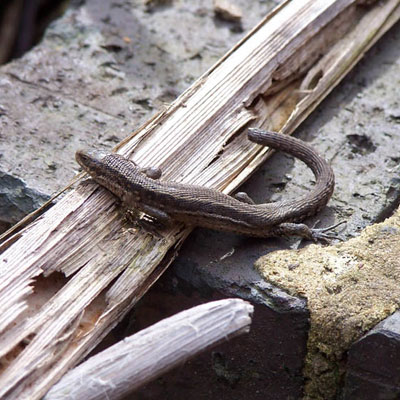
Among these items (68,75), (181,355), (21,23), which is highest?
(21,23)

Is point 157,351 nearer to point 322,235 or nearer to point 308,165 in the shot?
point 322,235

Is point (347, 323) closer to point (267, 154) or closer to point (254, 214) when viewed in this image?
point (254, 214)

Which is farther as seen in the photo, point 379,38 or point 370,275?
point 379,38

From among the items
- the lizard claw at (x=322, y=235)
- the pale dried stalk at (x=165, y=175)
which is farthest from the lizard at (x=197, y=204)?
the pale dried stalk at (x=165, y=175)

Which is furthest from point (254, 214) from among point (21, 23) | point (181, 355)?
point (21, 23)

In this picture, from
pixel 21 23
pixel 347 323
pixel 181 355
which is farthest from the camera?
pixel 21 23

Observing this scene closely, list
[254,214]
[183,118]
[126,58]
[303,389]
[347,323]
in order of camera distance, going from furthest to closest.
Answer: [126,58] → [183,118] → [254,214] → [303,389] → [347,323]

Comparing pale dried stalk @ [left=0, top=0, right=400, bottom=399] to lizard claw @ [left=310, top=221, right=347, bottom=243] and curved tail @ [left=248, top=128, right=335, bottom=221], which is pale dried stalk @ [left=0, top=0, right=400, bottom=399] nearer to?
curved tail @ [left=248, top=128, right=335, bottom=221]

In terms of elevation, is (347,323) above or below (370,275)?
below
